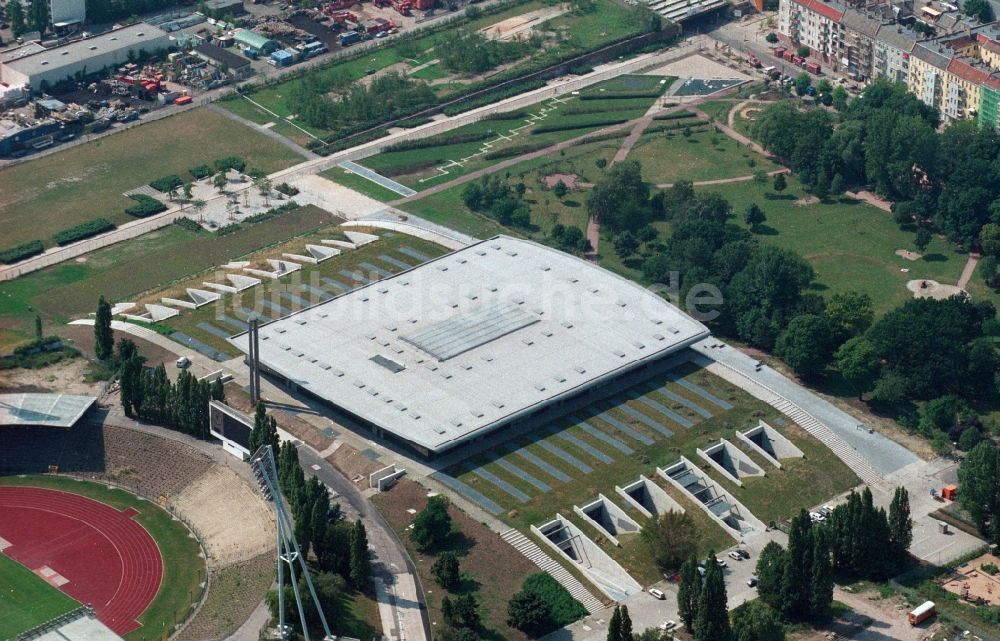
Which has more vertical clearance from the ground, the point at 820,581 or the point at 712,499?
the point at 820,581

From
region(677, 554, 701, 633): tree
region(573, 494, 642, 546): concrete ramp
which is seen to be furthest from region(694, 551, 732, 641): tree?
region(573, 494, 642, 546): concrete ramp

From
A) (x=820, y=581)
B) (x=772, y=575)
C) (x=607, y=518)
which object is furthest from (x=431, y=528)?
(x=820, y=581)

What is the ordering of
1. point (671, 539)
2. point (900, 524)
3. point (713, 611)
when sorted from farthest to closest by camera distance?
point (900, 524) → point (671, 539) → point (713, 611)

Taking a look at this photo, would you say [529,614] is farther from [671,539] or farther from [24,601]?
[24,601]

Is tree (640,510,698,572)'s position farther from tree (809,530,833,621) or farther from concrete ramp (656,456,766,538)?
tree (809,530,833,621)

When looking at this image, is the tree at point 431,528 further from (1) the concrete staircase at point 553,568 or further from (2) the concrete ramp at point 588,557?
A: (2) the concrete ramp at point 588,557

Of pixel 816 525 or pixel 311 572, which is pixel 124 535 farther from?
pixel 816 525
